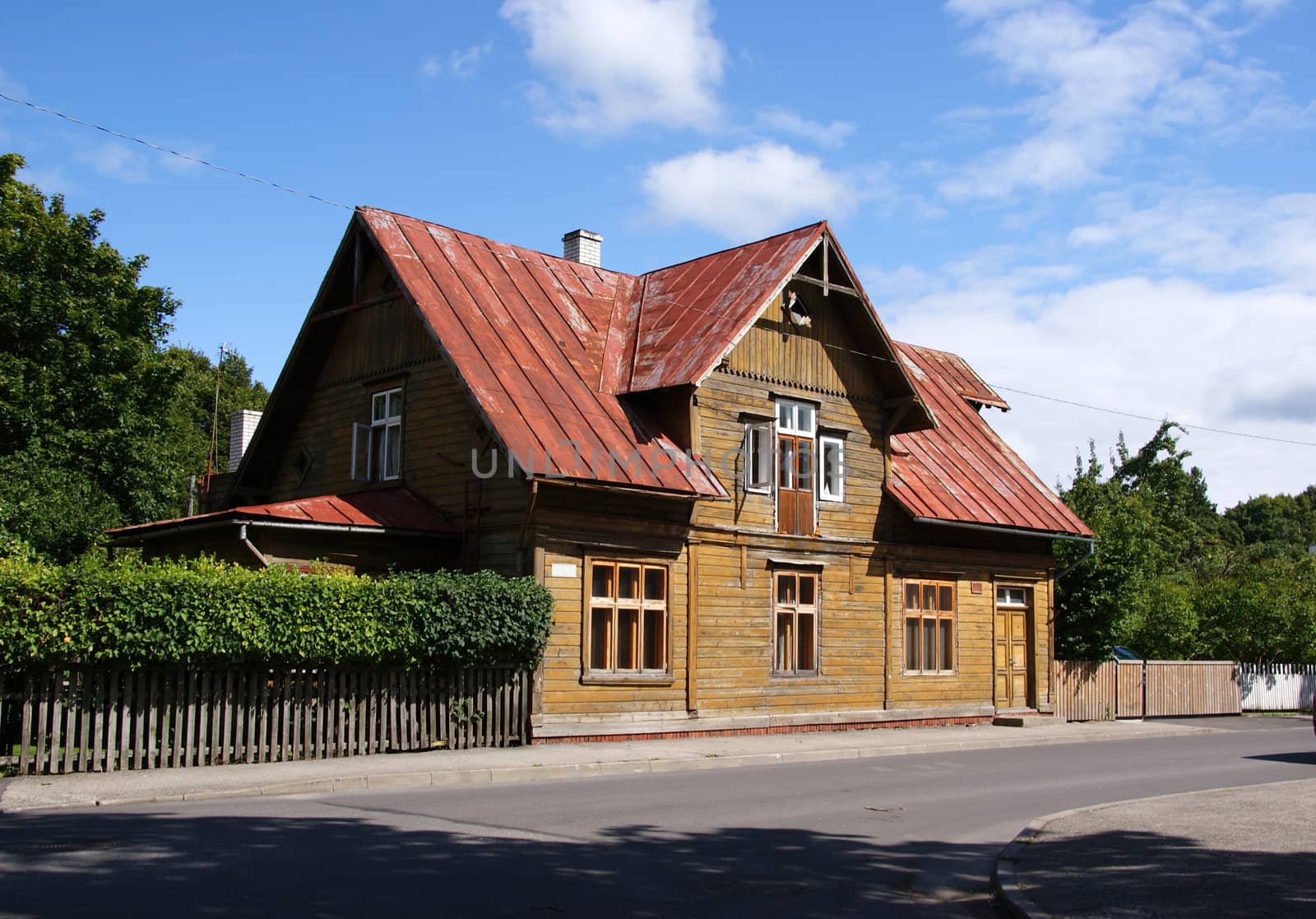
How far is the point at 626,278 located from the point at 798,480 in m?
6.42

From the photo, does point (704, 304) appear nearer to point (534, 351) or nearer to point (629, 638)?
point (534, 351)

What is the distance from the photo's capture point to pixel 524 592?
17.7 meters

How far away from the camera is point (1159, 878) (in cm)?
873

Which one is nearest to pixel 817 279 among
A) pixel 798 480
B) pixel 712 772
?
pixel 798 480

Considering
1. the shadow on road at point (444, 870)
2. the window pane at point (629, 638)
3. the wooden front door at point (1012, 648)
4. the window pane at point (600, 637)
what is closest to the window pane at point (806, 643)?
the window pane at point (629, 638)

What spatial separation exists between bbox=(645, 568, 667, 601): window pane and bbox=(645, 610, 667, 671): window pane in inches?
9.5

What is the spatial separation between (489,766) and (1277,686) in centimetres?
2732

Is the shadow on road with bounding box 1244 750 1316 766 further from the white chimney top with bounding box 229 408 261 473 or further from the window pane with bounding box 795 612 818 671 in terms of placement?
the white chimney top with bounding box 229 408 261 473

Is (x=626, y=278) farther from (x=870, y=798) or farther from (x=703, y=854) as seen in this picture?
(x=703, y=854)

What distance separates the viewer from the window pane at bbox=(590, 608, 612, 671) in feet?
64.5

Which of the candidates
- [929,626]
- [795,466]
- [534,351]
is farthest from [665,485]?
[929,626]

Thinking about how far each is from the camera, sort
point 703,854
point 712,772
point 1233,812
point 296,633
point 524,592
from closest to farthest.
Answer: point 703,854 < point 1233,812 < point 296,633 < point 712,772 < point 524,592

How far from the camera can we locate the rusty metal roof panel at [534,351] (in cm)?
1912

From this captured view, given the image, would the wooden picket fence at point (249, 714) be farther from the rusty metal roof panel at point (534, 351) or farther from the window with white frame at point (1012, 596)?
the window with white frame at point (1012, 596)
